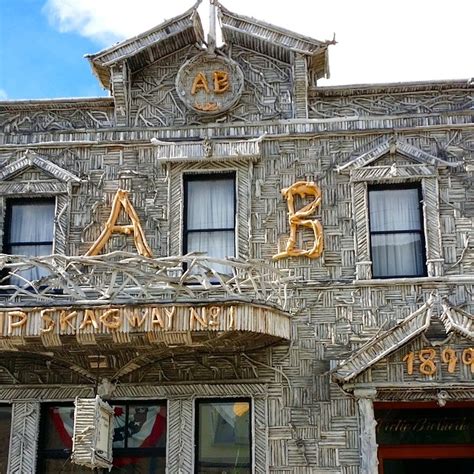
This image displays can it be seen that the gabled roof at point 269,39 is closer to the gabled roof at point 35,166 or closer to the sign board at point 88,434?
the gabled roof at point 35,166

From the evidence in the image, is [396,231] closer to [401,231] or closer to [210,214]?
[401,231]

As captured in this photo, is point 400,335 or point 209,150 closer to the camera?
point 400,335

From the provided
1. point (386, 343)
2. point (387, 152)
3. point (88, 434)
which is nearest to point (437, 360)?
point (386, 343)

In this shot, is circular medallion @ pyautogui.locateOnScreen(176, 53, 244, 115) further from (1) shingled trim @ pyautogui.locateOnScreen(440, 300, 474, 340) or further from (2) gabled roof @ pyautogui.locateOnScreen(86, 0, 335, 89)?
(1) shingled trim @ pyautogui.locateOnScreen(440, 300, 474, 340)

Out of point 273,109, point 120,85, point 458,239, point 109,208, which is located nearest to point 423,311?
point 458,239

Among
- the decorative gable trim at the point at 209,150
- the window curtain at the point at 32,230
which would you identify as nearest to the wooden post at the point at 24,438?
the window curtain at the point at 32,230

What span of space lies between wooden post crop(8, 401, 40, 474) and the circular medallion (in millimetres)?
5612

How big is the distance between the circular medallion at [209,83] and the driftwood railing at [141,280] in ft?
9.20

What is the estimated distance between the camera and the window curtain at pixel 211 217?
14.8 m

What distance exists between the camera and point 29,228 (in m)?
15.1

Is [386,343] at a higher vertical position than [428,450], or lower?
higher

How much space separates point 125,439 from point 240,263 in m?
3.44

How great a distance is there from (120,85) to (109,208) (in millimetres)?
2172

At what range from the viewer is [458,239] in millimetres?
14164
